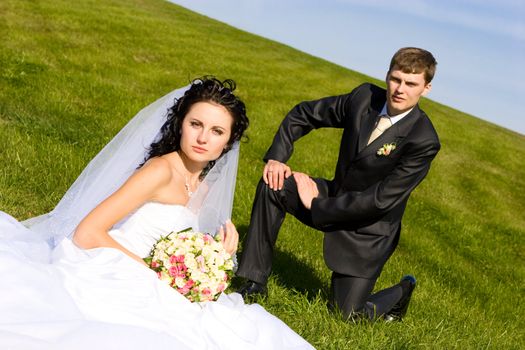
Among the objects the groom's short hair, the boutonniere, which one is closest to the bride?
the boutonniere

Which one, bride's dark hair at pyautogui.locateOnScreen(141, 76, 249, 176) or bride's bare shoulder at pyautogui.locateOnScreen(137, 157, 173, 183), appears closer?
bride's bare shoulder at pyautogui.locateOnScreen(137, 157, 173, 183)

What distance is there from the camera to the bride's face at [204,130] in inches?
201

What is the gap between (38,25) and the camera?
17516 millimetres

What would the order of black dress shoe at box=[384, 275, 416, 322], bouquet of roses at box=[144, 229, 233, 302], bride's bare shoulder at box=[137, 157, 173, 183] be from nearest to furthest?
bouquet of roses at box=[144, 229, 233, 302] → bride's bare shoulder at box=[137, 157, 173, 183] → black dress shoe at box=[384, 275, 416, 322]

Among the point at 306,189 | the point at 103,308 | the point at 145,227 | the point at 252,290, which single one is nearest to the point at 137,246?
the point at 145,227

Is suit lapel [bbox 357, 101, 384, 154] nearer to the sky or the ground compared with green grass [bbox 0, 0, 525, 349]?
nearer to the sky

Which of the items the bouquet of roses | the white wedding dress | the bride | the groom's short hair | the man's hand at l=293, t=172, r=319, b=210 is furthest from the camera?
the man's hand at l=293, t=172, r=319, b=210

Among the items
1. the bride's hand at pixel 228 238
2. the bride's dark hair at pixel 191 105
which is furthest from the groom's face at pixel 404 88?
the bride's hand at pixel 228 238

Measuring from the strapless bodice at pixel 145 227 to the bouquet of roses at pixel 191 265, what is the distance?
1.51 feet

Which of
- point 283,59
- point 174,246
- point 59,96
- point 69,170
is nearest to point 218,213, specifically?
point 174,246

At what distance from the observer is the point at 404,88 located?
5.91 meters

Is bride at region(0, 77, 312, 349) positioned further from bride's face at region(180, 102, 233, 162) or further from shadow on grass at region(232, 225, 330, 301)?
shadow on grass at region(232, 225, 330, 301)

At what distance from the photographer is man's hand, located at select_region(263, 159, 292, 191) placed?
20.7ft

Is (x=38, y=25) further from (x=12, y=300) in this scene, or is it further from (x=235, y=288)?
(x=12, y=300)
